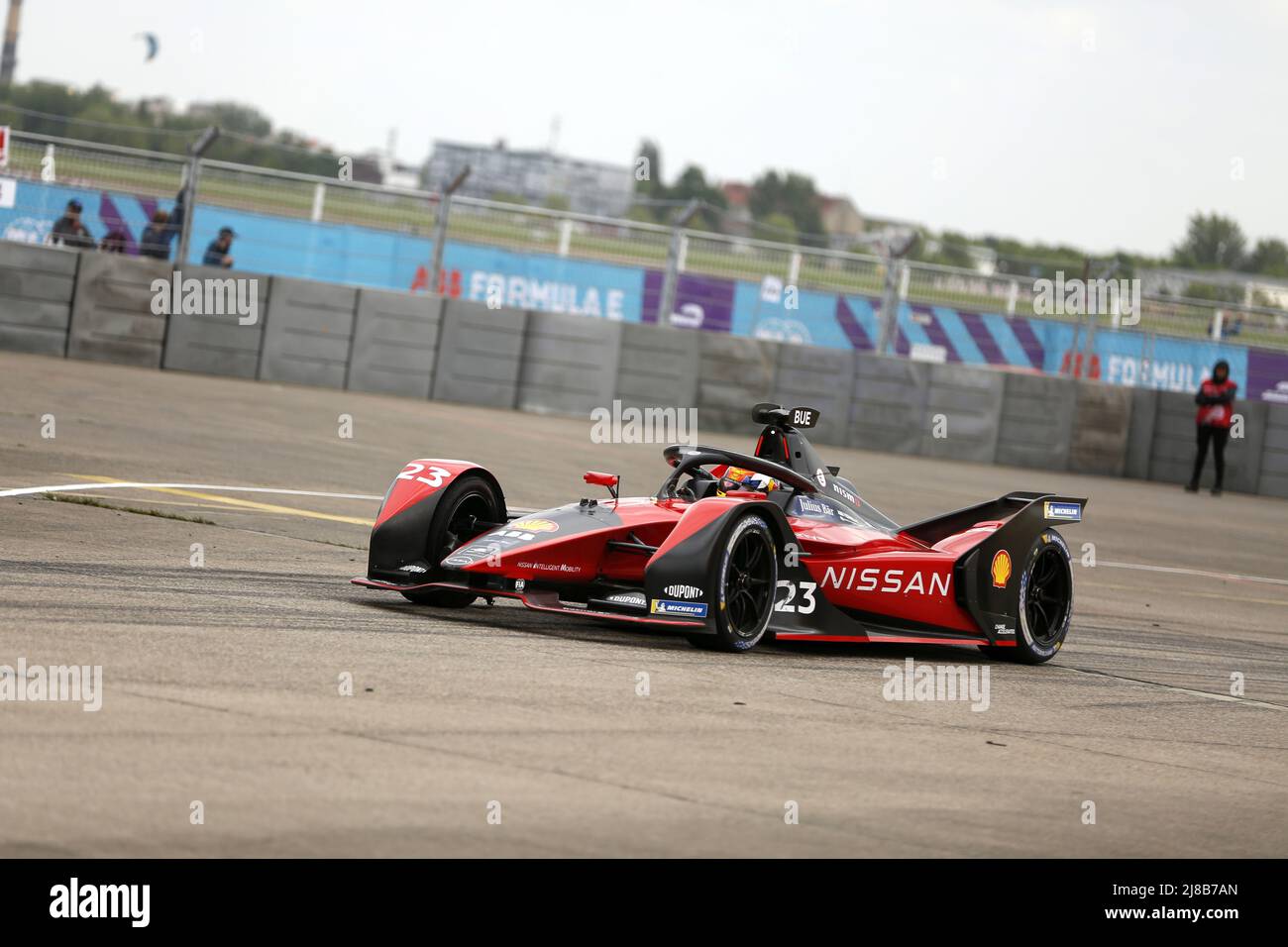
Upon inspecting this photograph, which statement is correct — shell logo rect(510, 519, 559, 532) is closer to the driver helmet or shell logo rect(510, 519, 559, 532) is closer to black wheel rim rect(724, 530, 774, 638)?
black wheel rim rect(724, 530, 774, 638)

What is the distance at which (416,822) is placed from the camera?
15.3 feet

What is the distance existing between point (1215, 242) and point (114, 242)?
7824 cm

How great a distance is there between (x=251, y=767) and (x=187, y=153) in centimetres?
1920

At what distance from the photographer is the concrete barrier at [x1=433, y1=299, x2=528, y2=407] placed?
23734 mm

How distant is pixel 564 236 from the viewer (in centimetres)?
2783

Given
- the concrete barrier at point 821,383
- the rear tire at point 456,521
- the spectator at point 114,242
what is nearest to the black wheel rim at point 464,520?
the rear tire at point 456,521

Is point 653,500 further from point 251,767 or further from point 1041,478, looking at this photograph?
point 1041,478
